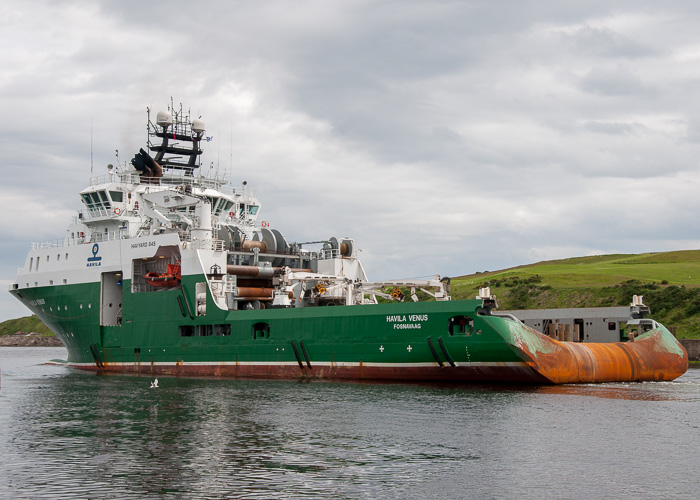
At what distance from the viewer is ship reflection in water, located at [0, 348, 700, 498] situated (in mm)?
14547

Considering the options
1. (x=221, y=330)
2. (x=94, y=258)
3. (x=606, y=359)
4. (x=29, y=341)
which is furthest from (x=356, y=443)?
(x=29, y=341)

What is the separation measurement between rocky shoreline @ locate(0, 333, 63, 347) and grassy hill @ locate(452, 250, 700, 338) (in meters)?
65.0

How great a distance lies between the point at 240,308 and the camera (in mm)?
36594

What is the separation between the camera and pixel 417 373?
29812 millimetres

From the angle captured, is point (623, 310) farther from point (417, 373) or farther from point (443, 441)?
point (443, 441)

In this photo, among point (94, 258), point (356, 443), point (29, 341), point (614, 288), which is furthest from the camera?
point (29, 341)

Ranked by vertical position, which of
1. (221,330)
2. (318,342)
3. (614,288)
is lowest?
(318,342)

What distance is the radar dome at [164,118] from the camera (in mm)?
44250

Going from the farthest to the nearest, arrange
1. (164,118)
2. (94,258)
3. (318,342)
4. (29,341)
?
1. (29,341)
2. (164,118)
3. (94,258)
4. (318,342)

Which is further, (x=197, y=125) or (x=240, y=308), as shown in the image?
(x=197, y=125)

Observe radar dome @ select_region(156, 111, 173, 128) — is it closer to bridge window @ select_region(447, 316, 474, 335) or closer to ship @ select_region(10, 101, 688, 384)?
ship @ select_region(10, 101, 688, 384)

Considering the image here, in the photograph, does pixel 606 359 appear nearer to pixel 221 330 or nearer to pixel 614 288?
pixel 221 330

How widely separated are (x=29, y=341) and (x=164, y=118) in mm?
93105

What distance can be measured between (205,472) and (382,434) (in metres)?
5.39
